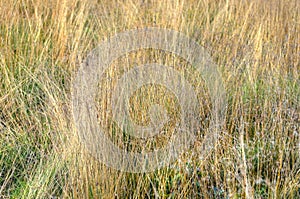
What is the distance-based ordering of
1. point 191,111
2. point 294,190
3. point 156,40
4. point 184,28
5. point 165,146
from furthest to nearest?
point 184,28, point 156,40, point 191,111, point 165,146, point 294,190

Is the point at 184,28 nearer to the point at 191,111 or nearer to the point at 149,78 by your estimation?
the point at 149,78

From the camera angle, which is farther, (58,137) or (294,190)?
(58,137)

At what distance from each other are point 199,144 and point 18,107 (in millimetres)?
1253

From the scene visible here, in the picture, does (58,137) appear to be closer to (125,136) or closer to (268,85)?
(125,136)

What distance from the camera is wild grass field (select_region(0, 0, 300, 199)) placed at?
Answer: 2342 millimetres

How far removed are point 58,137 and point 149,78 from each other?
0.71 m

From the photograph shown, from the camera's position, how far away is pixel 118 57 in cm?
322

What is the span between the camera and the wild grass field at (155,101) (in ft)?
7.68

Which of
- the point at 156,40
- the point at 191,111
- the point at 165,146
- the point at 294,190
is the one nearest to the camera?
the point at 294,190

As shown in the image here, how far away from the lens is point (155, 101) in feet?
9.62

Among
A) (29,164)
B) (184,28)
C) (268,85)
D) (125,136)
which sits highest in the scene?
(184,28)

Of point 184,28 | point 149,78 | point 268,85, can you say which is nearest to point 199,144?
point 149,78

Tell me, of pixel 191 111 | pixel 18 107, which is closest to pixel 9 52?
pixel 18 107

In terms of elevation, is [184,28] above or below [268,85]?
above
